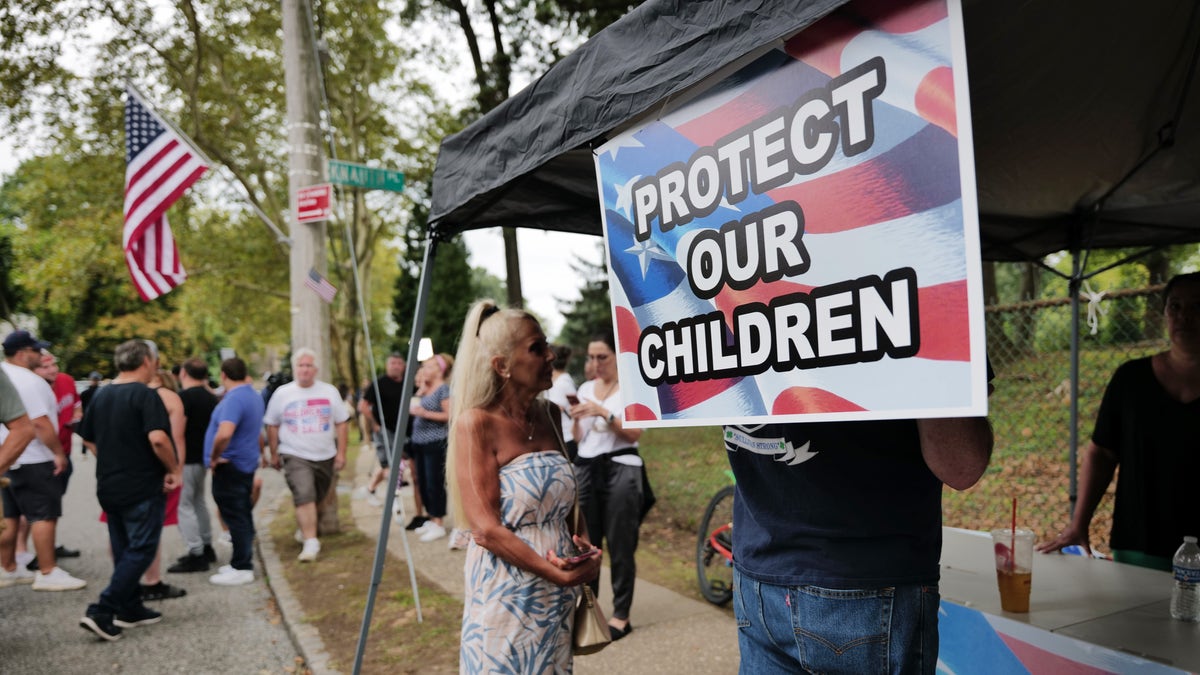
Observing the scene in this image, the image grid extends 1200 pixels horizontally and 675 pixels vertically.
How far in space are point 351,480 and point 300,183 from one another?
6797 millimetres

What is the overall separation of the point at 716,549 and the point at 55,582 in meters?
5.55

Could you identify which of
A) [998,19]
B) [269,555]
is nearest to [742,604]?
[998,19]

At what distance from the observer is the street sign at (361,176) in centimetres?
498

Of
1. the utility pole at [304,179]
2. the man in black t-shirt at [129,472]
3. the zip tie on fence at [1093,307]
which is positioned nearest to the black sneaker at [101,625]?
the man in black t-shirt at [129,472]

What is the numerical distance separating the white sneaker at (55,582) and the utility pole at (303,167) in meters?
2.83

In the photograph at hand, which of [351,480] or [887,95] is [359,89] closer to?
[351,480]

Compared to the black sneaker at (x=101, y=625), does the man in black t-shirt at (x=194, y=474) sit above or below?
above

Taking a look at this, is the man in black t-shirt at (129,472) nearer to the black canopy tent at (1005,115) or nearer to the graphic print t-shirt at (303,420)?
the graphic print t-shirt at (303,420)

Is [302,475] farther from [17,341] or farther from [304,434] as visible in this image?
[17,341]

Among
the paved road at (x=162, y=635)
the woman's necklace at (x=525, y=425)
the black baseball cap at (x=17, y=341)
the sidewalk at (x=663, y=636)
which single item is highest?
the black baseball cap at (x=17, y=341)

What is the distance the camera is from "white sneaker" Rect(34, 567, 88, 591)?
244 inches

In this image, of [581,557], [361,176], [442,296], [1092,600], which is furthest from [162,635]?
[442,296]

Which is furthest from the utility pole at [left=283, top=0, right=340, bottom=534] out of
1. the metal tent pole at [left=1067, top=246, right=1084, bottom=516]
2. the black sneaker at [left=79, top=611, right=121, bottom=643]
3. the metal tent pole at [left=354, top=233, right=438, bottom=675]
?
the metal tent pole at [left=1067, top=246, right=1084, bottom=516]

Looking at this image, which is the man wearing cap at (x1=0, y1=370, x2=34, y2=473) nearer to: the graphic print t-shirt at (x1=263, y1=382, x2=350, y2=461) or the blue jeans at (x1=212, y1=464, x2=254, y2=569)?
the blue jeans at (x1=212, y1=464, x2=254, y2=569)
